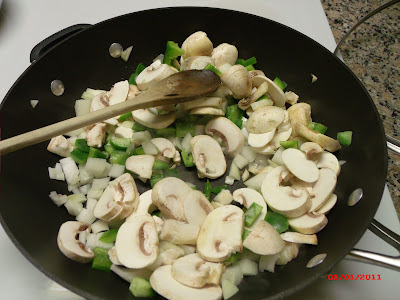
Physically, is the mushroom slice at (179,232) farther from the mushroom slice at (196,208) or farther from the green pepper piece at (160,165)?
the green pepper piece at (160,165)

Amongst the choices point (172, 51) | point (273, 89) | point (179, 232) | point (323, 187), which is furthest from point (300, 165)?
point (172, 51)

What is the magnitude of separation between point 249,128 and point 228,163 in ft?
0.50

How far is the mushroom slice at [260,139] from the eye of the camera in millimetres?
1353

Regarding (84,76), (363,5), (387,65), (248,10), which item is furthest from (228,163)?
(363,5)

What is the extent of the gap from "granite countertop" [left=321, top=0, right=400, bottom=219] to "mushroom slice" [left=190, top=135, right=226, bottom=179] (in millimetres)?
712

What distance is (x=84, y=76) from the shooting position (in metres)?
1.51

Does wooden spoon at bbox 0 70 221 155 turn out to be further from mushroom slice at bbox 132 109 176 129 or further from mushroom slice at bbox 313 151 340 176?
mushroom slice at bbox 313 151 340 176

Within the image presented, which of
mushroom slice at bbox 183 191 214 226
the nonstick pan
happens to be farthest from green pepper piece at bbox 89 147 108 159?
mushroom slice at bbox 183 191 214 226

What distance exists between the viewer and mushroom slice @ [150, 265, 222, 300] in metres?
0.98

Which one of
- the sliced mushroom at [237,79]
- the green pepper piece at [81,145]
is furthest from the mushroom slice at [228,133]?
the green pepper piece at [81,145]

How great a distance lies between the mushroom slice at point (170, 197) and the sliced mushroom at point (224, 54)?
54 centimetres

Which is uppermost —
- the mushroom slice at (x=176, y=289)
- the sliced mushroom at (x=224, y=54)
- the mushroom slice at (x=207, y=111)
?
the sliced mushroom at (x=224, y=54)

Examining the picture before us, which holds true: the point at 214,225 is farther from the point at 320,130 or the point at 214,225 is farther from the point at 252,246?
the point at 320,130

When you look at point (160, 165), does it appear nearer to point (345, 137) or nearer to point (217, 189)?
point (217, 189)
